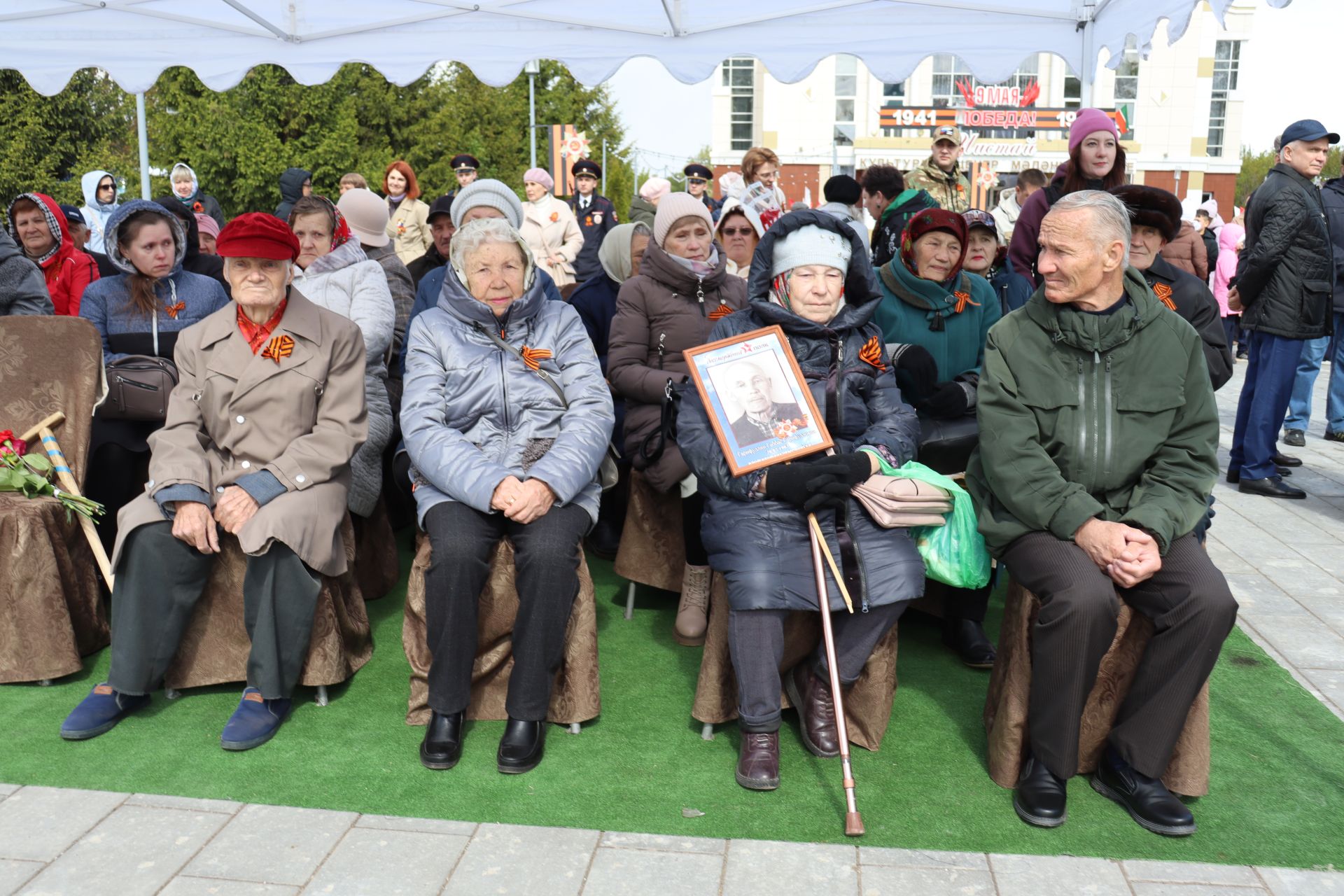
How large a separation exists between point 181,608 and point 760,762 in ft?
6.71

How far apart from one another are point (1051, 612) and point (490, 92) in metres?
32.0

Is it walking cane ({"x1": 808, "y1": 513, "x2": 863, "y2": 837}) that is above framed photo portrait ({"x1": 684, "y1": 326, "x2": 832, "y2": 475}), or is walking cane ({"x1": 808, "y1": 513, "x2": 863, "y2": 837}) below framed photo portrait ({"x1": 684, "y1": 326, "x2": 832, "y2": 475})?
below

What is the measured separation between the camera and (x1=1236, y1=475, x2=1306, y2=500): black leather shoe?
6793mm

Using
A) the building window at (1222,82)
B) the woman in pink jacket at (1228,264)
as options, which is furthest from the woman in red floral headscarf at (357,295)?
the building window at (1222,82)

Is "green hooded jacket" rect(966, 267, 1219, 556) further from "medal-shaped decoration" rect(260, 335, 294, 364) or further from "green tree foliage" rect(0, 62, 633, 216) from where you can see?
"green tree foliage" rect(0, 62, 633, 216)

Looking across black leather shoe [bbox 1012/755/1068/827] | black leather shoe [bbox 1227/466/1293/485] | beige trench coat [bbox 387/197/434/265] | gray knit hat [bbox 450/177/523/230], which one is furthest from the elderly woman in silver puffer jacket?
beige trench coat [bbox 387/197/434/265]

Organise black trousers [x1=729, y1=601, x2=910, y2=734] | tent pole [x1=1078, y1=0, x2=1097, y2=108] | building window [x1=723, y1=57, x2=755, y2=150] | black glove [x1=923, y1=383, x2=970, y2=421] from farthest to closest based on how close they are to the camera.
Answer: building window [x1=723, y1=57, x2=755, y2=150] < tent pole [x1=1078, y1=0, x2=1097, y2=108] < black glove [x1=923, y1=383, x2=970, y2=421] < black trousers [x1=729, y1=601, x2=910, y2=734]

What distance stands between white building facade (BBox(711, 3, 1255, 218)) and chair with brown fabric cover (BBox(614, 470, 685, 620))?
43.6 m

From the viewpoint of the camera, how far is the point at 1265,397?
687 centimetres

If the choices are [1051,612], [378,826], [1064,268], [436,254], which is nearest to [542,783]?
[378,826]

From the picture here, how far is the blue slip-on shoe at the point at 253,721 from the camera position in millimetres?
3598

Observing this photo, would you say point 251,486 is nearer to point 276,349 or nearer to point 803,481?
point 276,349

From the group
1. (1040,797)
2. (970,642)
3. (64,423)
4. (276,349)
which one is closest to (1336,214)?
(970,642)

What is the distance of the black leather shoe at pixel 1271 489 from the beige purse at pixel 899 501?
430 cm
